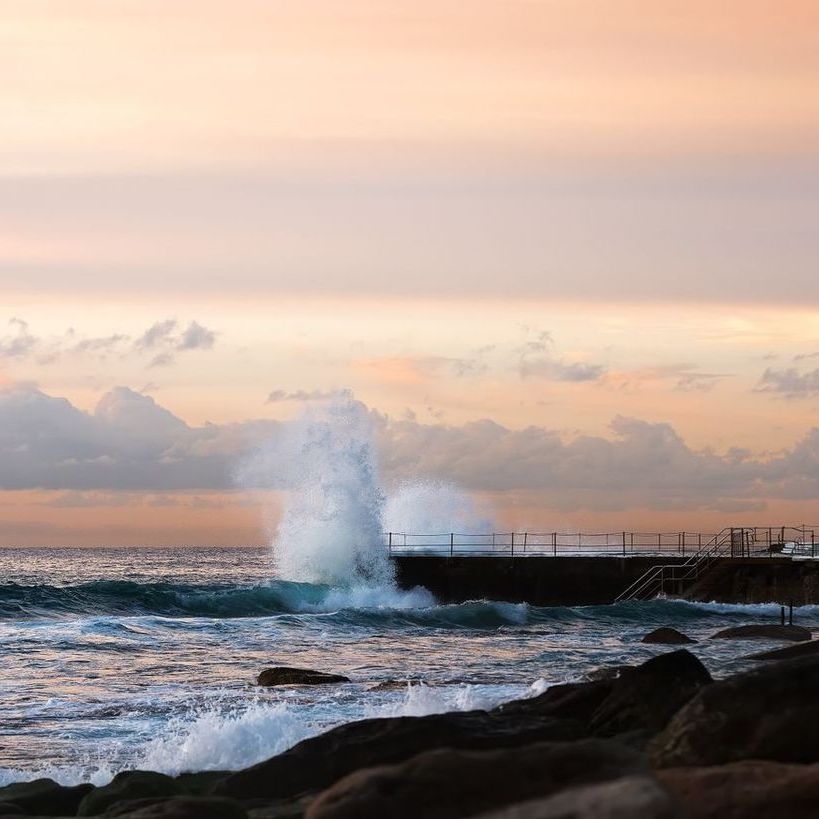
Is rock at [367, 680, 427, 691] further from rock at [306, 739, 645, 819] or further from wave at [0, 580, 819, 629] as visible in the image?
wave at [0, 580, 819, 629]

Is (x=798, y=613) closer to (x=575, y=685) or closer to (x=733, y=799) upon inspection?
(x=575, y=685)

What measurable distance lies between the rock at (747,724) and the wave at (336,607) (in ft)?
84.7

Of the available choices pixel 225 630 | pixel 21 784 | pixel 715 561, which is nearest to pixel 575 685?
pixel 21 784

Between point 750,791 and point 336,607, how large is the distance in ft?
122

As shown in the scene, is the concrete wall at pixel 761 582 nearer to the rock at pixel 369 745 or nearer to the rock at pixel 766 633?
the rock at pixel 766 633

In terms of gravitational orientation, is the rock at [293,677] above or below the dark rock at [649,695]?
below

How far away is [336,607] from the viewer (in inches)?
1688

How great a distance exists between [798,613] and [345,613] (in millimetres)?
11986

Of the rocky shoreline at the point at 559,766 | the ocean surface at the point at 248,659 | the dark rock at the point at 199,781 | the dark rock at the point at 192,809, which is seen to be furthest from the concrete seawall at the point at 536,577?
the dark rock at the point at 192,809

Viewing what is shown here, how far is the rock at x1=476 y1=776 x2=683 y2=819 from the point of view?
15.6ft

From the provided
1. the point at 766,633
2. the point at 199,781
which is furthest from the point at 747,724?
the point at 766,633

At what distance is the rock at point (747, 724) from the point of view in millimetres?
7875

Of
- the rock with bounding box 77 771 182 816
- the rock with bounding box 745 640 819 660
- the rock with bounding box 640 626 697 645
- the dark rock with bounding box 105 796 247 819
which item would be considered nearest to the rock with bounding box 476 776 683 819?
the dark rock with bounding box 105 796 247 819

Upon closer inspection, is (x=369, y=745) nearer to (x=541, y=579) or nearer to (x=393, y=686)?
(x=393, y=686)
